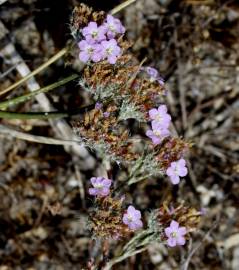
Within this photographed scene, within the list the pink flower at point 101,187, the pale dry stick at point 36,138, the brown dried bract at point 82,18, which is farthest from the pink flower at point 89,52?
the pink flower at point 101,187

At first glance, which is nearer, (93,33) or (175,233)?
(93,33)

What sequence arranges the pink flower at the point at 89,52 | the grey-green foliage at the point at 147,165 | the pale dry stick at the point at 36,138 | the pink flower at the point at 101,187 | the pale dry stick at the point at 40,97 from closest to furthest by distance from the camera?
the pink flower at the point at 89,52 → the pink flower at the point at 101,187 → the grey-green foliage at the point at 147,165 → the pale dry stick at the point at 36,138 → the pale dry stick at the point at 40,97

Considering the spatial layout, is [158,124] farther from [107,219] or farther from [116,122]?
[107,219]

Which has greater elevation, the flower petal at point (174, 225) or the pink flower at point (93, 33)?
the pink flower at point (93, 33)

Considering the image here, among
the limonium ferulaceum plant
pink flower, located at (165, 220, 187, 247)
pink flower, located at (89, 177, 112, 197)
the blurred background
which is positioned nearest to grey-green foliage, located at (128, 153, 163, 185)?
the limonium ferulaceum plant

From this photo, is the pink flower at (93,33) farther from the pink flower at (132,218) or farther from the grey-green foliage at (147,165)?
the pink flower at (132,218)

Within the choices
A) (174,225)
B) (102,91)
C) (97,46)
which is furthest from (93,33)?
(174,225)

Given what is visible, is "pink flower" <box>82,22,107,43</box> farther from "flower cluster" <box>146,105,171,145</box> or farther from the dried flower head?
the dried flower head
